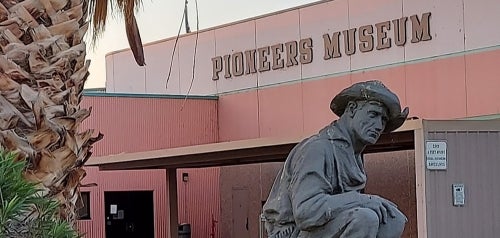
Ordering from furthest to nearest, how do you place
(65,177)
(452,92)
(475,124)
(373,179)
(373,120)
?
(373,179)
(452,92)
(475,124)
(65,177)
(373,120)

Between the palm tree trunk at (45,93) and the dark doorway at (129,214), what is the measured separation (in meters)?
19.6

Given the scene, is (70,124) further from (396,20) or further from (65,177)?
(396,20)

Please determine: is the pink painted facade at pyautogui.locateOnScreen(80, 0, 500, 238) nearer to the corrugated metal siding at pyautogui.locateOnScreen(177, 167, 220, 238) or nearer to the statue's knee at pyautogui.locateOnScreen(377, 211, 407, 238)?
the corrugated metal siding at pyautogui.locateOnScreen(177, 167, 220, 238)

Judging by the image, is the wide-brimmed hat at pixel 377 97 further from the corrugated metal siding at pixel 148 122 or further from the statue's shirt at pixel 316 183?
the corrugated metal siding at pixel 148 122

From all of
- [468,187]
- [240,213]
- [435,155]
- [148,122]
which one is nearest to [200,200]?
[240,213]

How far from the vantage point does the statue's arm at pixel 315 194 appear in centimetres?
477

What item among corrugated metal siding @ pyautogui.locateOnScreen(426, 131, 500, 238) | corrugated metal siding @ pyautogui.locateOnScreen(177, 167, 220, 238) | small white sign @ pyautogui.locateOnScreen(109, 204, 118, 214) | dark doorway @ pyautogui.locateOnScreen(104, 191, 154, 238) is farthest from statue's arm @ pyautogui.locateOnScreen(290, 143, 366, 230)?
corrugated metal siding @ pyautogui.locateOnScreen(177, 167, 220, 238)

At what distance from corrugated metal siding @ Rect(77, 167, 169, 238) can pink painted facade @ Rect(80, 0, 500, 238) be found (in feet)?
0.19

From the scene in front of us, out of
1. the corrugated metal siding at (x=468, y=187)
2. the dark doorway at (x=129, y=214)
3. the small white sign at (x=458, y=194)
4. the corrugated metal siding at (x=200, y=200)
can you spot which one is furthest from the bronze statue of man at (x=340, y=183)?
the corrugated metal siding at (x=200, y=200)

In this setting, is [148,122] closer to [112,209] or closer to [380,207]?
[112,209]

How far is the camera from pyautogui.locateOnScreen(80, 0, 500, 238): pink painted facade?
19781mm

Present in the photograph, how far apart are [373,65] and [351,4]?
156cm

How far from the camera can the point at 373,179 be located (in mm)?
21422

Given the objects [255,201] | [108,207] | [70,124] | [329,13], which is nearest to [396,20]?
[329,13]
